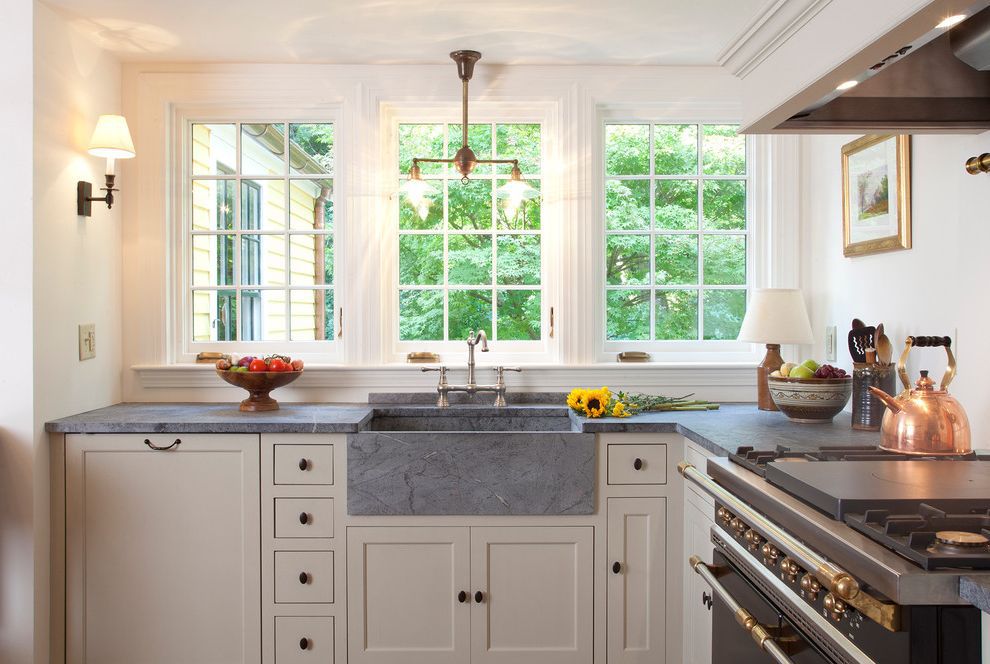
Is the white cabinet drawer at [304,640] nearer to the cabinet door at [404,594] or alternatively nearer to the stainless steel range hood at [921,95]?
the cabinet door at [404,594]

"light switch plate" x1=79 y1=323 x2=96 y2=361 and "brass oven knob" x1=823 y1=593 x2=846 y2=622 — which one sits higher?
"light switch plate" x1=79 y1=323 x2=96 y2=361

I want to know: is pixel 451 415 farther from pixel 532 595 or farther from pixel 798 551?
pixel 798 551

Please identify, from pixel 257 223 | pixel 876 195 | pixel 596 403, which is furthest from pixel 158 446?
pixel 876 195

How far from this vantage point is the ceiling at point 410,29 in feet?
8.78

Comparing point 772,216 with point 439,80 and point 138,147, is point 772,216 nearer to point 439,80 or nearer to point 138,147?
point 439,80

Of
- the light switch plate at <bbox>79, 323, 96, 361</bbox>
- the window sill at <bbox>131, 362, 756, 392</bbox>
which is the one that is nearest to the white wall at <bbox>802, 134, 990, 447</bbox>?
the window sill at <bbox>131, 362, 756, 392</bbox>

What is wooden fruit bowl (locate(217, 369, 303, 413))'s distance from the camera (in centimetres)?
288

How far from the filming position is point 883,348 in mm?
2494

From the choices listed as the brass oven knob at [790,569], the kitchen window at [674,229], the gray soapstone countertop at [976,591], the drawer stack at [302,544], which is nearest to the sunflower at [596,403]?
the kitchen window at [674,229]

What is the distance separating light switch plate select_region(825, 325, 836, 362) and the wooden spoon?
514mm

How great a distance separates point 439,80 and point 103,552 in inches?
83.6

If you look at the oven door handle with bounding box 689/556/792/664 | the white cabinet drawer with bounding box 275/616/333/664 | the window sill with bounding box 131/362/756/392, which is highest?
the window sill with bounding box 131/362/756/392

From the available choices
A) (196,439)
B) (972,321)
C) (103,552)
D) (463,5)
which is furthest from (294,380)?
(972,321)

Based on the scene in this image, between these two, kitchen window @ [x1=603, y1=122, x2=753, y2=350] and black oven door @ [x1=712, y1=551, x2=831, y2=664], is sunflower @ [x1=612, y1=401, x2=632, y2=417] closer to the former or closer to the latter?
kitchen window @ [x1=603, y1=122, x2=753, y2=350]
